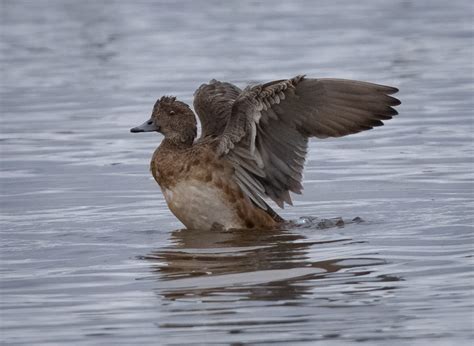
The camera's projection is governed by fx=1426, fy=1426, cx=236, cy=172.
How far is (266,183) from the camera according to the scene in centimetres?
1058

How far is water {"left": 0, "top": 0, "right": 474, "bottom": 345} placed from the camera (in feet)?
24.4

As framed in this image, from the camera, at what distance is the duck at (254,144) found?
9.95 m

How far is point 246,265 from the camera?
8969 mm

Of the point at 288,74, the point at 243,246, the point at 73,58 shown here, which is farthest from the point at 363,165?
the point at 73,58

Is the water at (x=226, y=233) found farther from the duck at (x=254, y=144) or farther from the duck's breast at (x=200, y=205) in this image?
the duck at (x=254, y=144)

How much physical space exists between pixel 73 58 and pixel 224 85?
8.17 meters

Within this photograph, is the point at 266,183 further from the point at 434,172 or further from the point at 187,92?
the point at 187,92

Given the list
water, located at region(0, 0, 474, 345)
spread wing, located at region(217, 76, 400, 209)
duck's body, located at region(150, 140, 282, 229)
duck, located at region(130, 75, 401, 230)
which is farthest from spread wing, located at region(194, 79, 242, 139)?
water, located at region(0, 0, 474, 345)

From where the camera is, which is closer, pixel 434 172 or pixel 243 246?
pixel 243 246

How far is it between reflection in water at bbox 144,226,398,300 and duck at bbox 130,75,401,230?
7.8 inches

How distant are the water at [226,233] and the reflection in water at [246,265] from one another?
0.08 ft

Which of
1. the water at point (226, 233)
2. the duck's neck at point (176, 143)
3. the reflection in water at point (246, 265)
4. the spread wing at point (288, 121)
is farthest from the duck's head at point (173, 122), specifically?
the reflection in water at point (246, 265)

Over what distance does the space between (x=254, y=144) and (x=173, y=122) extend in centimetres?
88

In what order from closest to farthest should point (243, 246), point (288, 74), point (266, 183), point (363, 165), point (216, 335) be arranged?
point (216, 335), point (243, 246), point (266, 183), point (363, 165), point (288, 74)
